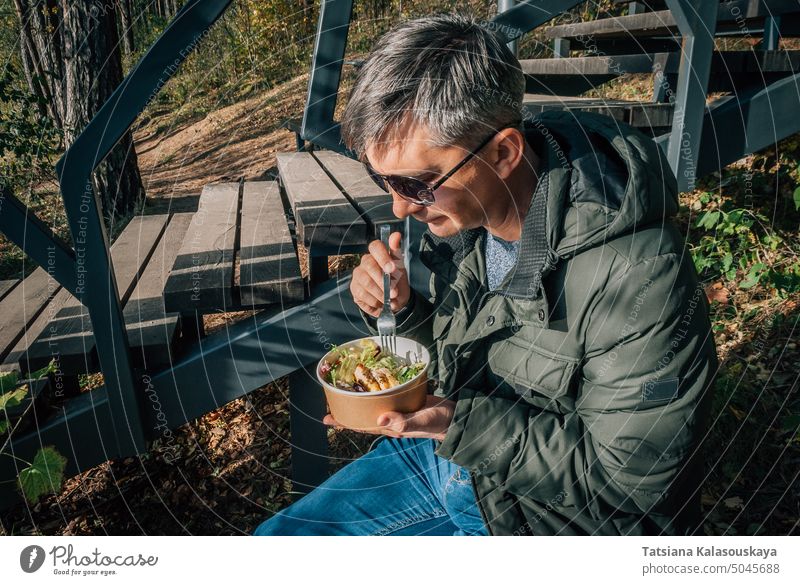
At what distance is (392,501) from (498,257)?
90 cm

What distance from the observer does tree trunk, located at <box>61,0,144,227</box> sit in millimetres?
5320

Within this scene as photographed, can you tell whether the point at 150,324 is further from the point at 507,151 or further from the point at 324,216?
the point at 507,151

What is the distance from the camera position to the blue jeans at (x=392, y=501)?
6.29 feet

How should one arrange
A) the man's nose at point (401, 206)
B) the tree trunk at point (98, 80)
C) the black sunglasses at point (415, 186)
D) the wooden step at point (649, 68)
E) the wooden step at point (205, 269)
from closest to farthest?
the black sunglasses at point (415, 186)
the man's nose at point (401, 206)
the wooden step at point (205, 269)
the wooden step at point (649, 68)
the tree trunk at point (98, 80)

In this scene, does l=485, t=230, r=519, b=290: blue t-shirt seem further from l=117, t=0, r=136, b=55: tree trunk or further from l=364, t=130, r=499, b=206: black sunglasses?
l=117, t=0, r=136, b=55: tree trunk

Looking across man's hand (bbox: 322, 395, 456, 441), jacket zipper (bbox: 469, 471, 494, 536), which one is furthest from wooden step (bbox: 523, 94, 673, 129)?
jacket zipper (bbox: 469, 471, 494, 536)

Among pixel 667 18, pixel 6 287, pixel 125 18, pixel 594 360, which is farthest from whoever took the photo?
pixel 125 18

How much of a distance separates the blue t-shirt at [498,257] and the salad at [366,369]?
41cm

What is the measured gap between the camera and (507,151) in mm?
1612

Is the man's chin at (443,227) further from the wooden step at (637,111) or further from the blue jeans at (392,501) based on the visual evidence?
the wooden step at (637,111)

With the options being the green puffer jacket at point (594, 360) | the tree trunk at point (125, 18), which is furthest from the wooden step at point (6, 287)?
the green puffer jacket at point (594, 360)

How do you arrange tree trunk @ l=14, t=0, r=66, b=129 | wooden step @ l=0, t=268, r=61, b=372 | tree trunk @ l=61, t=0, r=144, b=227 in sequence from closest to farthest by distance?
wooden step @ l=0, t=268, r=61, b=372, tree trunk @ l=61, t=0, r=144, b=227, tree trunk @ l=14, t=0, r=66, b=129
